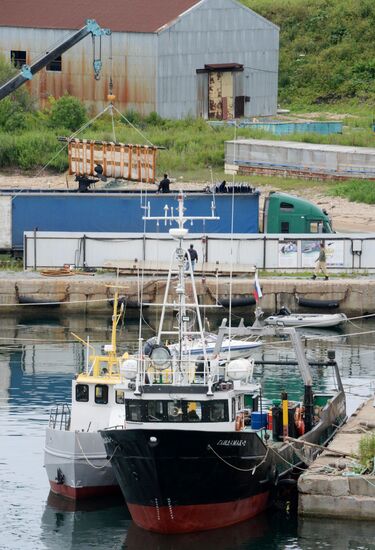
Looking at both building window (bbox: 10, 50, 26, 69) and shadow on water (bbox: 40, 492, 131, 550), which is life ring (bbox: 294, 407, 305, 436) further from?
Result: building window (bbox: 10, 50, 26, 69)

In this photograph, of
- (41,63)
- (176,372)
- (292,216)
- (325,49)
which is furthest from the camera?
(325,49)

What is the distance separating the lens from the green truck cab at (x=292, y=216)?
2457 inches

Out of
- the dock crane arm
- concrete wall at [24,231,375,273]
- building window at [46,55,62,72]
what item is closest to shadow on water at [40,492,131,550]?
concrete wall at [24,231,375,273]

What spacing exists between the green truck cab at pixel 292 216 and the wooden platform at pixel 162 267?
3153 mm

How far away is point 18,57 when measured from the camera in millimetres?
85250

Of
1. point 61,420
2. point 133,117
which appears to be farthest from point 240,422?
point 133,117

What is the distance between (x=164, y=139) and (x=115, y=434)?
47885 millimetres

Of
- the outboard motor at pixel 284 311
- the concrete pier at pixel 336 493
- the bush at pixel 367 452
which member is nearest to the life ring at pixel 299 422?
the bush at pixel 367 452

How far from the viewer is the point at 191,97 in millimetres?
85625

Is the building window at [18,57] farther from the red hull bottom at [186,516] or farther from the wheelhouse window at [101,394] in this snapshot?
the red hull bottom at [186,516]

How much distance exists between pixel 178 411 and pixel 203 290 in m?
25.0

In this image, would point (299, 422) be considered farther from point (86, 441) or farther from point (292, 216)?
point (292, 216)

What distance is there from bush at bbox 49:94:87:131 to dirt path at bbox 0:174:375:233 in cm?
726

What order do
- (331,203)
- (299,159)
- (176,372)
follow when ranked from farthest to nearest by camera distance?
(299,159) < (331,203) < (176,372)
